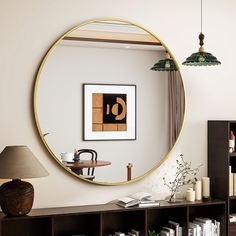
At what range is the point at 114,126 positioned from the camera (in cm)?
362

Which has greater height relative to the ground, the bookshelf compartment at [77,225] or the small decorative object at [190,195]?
the small decorative object at [190,195]

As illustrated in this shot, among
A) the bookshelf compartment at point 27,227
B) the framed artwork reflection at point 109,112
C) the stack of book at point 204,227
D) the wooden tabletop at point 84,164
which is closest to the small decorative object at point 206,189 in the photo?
the stack of book at point 204,227

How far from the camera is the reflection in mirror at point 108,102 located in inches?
136

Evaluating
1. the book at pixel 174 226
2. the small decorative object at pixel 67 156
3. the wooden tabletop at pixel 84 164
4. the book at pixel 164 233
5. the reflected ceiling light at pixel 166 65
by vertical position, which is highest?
the reflected ceiling light at pixel 166 65

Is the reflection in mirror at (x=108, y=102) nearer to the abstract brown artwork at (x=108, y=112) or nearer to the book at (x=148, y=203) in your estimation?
the abstract brown artwork at (x=108, y=112)

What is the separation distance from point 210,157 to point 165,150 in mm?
388

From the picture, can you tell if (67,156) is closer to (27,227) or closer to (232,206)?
(27,227)

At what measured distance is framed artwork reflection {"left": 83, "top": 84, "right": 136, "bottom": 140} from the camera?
3543 millimetres

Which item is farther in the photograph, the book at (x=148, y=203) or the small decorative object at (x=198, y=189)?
the small decorative object at (x=198, y=189)

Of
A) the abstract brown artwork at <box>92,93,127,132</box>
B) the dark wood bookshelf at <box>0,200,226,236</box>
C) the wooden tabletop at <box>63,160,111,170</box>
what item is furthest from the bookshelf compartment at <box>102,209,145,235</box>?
the abstract brown artwork at <box>92,93,127,132</box>

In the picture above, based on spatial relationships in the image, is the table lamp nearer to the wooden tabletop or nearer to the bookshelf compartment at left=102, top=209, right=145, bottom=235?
the wooden tabletop

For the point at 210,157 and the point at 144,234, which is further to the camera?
the point at 210,157

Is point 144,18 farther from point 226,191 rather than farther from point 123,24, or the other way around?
point 226,191

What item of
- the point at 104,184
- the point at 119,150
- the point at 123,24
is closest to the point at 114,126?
the point at 119,150
